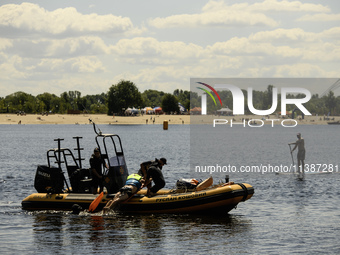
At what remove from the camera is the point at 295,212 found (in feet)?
69.7

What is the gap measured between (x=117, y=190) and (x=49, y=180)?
2.55 meters

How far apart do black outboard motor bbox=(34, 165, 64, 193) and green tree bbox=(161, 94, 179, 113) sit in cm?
16417

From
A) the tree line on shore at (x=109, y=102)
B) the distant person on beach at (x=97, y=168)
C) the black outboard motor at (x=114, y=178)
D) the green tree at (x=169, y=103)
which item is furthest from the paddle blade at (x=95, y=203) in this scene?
the green tree at (x=169, y=103)

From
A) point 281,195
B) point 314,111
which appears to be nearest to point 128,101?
point 314,111

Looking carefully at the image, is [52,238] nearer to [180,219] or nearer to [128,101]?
[180,219]

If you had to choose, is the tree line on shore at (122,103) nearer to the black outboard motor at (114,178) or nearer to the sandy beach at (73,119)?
the sandy beach at (73,119)

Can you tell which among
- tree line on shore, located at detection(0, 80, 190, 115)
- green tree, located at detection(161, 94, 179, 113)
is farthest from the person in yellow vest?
green tree, located at detection(161, 94, 179, 113)

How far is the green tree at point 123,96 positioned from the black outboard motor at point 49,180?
143806mm

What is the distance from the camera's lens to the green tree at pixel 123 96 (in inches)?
6471

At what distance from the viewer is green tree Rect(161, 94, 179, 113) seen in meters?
184

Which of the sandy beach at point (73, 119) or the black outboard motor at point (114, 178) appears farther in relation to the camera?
the sandy beach at point (73, 119)

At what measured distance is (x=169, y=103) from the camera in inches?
7298

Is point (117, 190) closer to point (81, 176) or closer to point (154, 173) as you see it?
point (81, 176)

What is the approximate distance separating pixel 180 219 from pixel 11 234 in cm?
531
